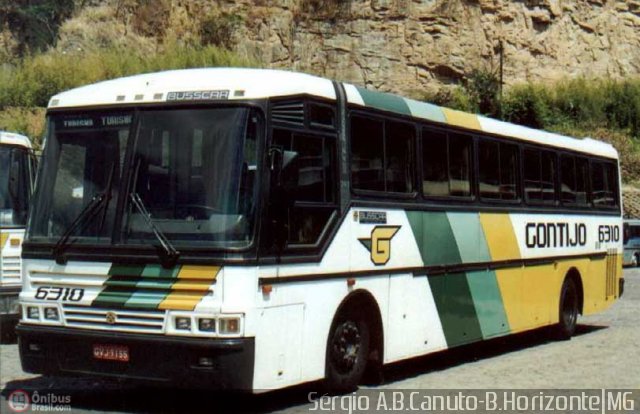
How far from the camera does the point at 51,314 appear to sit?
30.3 ft

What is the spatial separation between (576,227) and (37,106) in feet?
131

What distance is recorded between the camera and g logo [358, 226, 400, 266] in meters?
10.6

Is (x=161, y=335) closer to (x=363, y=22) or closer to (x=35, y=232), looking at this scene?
(x=35, y=232)

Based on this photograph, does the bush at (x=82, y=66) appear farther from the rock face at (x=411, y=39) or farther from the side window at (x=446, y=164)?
the side window at (x=446, y=164)

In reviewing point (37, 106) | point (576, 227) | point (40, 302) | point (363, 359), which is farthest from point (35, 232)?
point (37, 106)

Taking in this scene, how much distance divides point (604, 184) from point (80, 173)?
418 inches

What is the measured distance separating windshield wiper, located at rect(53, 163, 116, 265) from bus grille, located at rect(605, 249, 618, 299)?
34.8ft

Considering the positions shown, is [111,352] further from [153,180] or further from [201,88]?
[201,88]

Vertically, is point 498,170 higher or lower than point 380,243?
higher

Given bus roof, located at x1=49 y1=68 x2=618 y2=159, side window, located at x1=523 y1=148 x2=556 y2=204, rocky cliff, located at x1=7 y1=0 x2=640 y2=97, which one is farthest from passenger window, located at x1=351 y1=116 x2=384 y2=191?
rocky cliff, located at x1=7 y1=0 x2=640 y2=97

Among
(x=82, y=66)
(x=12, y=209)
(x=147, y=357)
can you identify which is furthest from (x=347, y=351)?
(x=82, y=66)

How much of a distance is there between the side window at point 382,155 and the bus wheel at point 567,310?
5.18m

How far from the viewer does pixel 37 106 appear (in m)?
52.0

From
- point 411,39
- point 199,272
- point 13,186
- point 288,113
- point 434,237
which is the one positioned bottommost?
point 199,272
